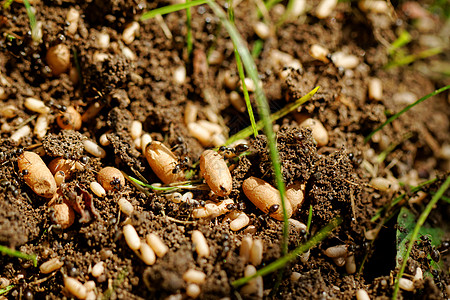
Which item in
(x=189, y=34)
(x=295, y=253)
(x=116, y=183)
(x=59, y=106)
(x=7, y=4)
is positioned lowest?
(x=295, y=253)

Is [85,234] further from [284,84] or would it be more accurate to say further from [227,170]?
[284,84]

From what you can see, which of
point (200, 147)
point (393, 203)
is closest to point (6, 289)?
point (200, 147)

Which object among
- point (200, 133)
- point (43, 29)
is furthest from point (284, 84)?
point (43, 29)

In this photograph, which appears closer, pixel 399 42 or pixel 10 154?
pixel 10 154

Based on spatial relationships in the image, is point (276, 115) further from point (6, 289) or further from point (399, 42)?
point (6, 289)

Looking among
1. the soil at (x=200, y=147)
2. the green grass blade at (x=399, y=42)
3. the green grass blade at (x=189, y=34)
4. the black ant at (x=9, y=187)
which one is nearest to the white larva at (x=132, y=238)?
the soil at (x=200, y=147)

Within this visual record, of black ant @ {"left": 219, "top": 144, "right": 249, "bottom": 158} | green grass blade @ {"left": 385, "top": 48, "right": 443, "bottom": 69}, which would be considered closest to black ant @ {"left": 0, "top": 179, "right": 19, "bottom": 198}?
black ant @ {"left": 219, "top": 144, "right": 249, "bottom": 158}
